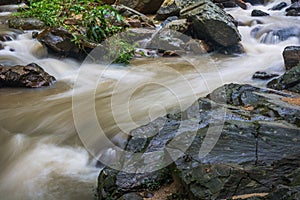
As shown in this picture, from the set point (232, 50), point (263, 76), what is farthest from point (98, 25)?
point (263, 76)

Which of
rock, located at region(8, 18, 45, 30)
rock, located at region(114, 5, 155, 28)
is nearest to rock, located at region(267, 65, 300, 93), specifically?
rock, located at region(114, 5, 155, 28)

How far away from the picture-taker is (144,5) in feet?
40.7

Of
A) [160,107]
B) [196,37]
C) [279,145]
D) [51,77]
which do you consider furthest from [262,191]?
[196,37]

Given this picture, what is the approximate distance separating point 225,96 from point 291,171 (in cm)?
208

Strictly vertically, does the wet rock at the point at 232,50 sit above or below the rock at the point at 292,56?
below

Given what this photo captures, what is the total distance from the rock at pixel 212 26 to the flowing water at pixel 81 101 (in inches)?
20.3

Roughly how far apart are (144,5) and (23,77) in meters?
7.36

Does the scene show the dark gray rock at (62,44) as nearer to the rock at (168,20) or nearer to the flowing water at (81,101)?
the flowing water at (81,101)

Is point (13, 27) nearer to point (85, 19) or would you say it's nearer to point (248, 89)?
point (85, 19)

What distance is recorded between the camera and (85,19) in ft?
26.8

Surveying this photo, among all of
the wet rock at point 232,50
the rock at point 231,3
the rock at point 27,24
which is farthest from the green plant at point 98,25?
the rock at point 231,3

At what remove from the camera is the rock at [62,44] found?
746 cm

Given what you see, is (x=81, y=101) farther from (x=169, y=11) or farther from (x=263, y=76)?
(x=169, y=11)

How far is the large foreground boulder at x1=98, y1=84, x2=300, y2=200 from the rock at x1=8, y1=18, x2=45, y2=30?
6602 millimetres
